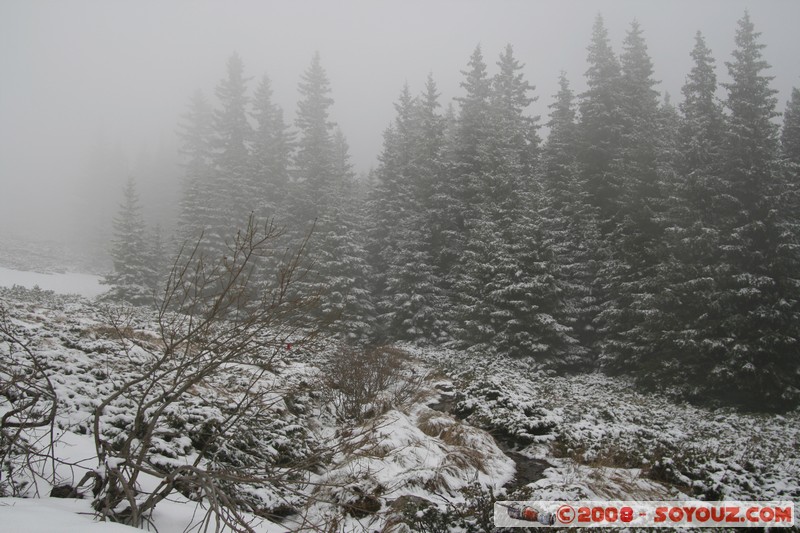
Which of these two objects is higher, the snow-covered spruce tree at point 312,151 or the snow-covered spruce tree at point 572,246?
the snow-covered spruce tree at point 312,151

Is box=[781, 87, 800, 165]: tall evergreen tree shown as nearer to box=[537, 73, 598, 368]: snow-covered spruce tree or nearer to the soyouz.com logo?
box=[537, 73, 598, 368]: snow-covered spruce tree

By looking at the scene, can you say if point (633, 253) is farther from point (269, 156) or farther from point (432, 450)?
point (269, 156)

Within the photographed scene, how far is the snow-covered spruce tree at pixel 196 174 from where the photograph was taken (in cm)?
2734

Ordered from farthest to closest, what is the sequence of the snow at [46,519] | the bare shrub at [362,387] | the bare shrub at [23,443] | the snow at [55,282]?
the snow at [55,282]
the bare shrub at [362,387]
the bare shrub at [23,443]
the snow at [46,519]

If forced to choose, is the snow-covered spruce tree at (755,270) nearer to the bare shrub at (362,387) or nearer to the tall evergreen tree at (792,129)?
the tall evergreen tree at (792,129)

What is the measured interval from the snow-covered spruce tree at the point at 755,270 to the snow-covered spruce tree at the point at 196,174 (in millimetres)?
17459

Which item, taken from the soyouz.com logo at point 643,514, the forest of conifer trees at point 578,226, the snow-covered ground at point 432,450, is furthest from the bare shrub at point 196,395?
the soyouz.com logo at point 643,514

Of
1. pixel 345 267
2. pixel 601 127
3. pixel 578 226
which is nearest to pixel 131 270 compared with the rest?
pixel 345 267

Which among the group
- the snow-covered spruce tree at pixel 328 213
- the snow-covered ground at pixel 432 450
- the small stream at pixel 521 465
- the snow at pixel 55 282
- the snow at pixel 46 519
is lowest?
the small stream at pixel 521 465

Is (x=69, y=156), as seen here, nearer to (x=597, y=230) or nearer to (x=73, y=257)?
(x=73, y=257)

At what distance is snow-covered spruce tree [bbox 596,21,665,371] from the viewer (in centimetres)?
1427

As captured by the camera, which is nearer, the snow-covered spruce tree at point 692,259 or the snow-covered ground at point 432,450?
the snow-covered ground at point 432,450

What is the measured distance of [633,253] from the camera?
15.5 m

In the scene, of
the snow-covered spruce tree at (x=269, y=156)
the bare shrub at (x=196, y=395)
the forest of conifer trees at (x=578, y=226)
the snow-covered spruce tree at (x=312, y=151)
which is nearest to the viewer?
the bare shrub at (x=196, y=395)
